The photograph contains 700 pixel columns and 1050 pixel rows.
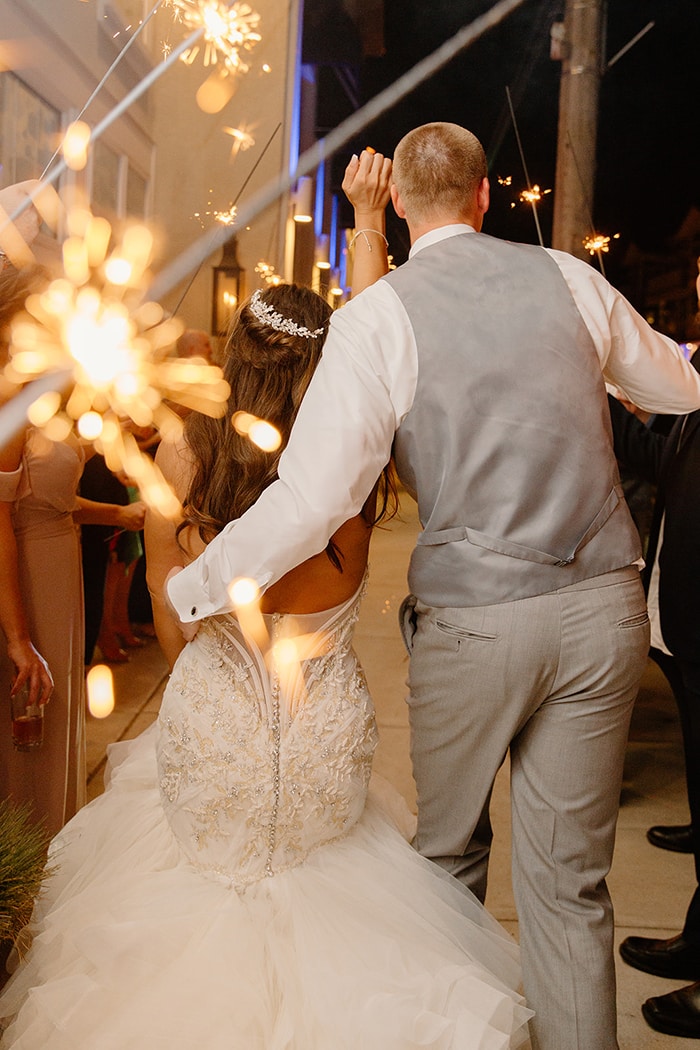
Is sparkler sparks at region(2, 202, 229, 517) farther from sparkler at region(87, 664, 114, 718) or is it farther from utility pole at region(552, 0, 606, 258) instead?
utility pole at region(552, 0, 606, 258)

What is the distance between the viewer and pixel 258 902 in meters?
1.20

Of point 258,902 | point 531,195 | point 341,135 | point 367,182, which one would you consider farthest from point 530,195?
point 258,902

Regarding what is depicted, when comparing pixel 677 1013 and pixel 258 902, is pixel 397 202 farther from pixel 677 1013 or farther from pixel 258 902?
pixel 677 1013

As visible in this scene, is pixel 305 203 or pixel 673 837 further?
pixel 305 203

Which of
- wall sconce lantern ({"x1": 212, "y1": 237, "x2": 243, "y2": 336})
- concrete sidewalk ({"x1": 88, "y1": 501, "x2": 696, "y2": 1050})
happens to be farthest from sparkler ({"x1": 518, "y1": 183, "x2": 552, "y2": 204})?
concrete sidewalk ({"x1": 88, "y1": 501, "x2": 696, "y2": 1050})

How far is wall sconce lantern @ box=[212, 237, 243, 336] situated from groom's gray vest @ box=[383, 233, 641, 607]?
1.65 metres

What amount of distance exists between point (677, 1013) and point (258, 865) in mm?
1016

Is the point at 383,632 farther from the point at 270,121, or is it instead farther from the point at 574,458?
the point at 574,458

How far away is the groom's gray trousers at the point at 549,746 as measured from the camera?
126 cm

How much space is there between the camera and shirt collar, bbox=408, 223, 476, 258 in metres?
1.34

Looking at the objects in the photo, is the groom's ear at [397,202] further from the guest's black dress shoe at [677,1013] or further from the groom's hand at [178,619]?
the guest's black dress shoe at [677,1013]

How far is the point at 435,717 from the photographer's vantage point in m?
1.33

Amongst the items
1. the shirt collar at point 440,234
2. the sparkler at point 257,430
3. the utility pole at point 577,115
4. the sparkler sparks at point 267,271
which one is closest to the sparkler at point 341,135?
the sparkler sparks at point 267,271

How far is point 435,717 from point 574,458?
1.45 feet
